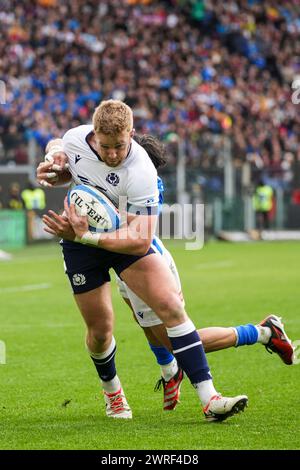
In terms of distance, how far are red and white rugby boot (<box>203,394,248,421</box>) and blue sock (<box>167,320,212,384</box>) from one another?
17 cm

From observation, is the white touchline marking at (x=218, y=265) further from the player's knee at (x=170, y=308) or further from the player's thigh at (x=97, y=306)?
the player's knee at (x=170, y=308)

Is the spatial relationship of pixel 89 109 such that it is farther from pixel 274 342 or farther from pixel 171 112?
pixel 274 342

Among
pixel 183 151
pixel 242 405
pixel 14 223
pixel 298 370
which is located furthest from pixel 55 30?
pixel 242 405

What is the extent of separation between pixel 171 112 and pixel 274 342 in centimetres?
2454

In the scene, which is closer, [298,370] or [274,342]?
[274,342]

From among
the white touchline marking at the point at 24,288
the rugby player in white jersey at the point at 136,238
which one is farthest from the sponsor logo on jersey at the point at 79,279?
the white touchline marking at the point at 24,288

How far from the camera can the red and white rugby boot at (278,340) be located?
7.57m

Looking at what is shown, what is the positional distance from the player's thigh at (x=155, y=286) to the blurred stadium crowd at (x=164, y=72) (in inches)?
809

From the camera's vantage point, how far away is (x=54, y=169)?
6844mm

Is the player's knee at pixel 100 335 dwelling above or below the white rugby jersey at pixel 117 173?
below

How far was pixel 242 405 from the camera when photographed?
658 centimetres

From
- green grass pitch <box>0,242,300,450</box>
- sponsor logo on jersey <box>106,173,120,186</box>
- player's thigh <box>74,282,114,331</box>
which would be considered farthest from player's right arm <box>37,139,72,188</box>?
green grass pitch <box>0,242,300,450</box>

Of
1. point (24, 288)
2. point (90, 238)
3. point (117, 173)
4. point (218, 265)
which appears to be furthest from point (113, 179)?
point (218, 265)
